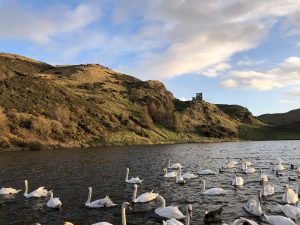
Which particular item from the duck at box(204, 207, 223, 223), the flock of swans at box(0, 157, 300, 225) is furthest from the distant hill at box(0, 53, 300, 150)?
the duck at box(204, 207, 223, 223)

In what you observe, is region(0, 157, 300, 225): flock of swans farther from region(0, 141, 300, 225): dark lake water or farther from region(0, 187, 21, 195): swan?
region(0, 141, 300, 225): dark lake water

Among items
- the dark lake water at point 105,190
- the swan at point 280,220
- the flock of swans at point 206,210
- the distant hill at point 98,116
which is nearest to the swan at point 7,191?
the flock of swans at point 206,210

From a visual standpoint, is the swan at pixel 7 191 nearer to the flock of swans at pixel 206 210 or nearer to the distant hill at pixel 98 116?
the flock of swans at pixel 206 210

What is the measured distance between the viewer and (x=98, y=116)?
400ft

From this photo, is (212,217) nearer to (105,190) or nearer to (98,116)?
(105,190)

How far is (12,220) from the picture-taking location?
2600 centimetres

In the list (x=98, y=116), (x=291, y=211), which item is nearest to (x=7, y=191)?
(x=291, y=211)

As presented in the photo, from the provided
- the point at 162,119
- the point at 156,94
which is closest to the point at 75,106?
the point at 162,119

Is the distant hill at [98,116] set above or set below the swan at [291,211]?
above

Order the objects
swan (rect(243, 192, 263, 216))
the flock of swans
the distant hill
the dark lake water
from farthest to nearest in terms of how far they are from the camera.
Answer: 1. the distant hill
2. the dark lake water
3. swan (rect(243, 192, 263, 216))
4. the flock of swans

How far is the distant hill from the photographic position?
321 feet

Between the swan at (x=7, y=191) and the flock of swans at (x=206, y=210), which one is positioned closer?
the flock of swans at (x=206, y=210)

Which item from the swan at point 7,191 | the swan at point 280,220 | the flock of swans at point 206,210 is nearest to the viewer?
the swan at point 280,220

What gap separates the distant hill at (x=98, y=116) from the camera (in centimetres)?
9781
